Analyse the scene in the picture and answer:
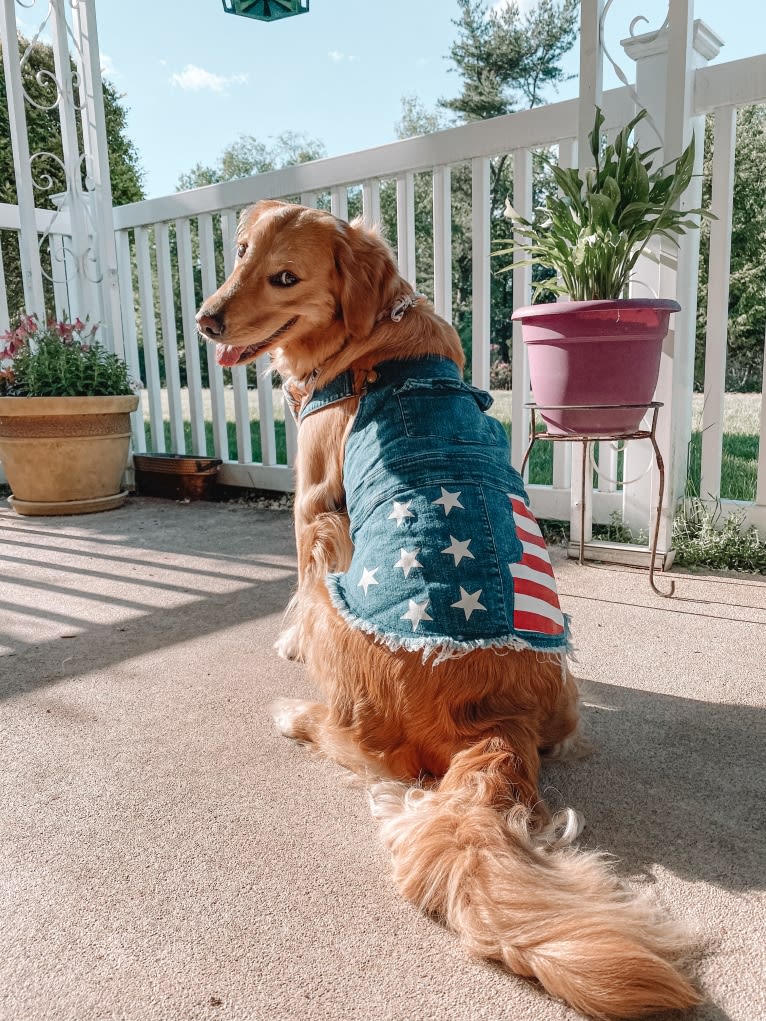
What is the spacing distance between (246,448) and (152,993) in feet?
11.7

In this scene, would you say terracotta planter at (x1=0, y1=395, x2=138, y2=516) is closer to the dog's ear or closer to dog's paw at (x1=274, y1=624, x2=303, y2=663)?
dog's paw at (x1=274, y1=624, x2=303, y2=663)

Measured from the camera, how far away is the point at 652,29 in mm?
2686

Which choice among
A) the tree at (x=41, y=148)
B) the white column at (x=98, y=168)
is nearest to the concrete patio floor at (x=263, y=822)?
the white column at (x=98, y=168)

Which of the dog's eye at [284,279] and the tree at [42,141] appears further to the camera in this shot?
the tree at [42,141]

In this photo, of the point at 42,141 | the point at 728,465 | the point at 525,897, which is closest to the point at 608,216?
the point at 525,897

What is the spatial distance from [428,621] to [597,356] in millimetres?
1421

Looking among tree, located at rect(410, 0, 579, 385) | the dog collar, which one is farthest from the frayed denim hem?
tree, located at rect(410, 0, 579, 385)

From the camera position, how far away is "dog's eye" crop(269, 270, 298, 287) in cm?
158

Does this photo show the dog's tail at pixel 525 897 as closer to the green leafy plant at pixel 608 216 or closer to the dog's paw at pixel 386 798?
the dog's paw at pixel 386 798

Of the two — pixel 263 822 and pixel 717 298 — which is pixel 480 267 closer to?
pixel 717 298

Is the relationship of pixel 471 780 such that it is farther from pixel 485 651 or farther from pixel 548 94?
pixel 548 94

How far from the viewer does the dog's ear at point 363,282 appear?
1.57 meters

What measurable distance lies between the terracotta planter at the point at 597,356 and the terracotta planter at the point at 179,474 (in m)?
2.34

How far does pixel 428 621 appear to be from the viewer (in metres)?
1.22
